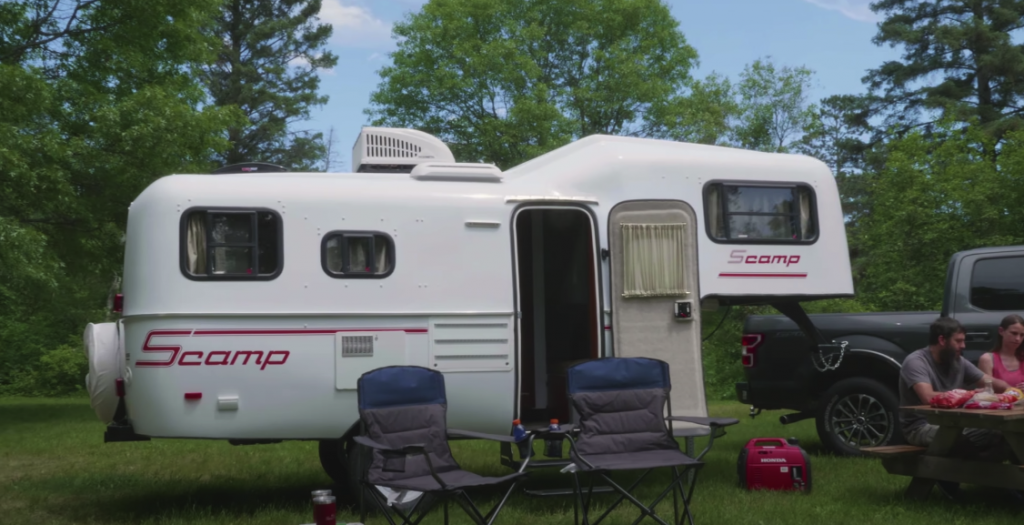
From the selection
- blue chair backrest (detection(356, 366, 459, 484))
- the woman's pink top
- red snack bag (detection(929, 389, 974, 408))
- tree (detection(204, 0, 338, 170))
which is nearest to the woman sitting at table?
the woman's pink top

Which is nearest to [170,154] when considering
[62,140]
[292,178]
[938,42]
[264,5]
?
[62,140]

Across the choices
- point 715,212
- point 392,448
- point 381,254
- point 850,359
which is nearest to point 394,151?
point 381,254

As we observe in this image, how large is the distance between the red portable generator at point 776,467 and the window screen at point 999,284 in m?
2.02

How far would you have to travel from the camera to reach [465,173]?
772cm

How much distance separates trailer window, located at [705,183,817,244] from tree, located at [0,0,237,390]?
9462 mm

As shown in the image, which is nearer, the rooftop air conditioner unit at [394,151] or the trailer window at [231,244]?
the trailer window at [231,244]

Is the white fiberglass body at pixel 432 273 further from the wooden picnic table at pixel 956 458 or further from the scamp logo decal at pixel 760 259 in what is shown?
the wooden picnic table at pixel 956 458

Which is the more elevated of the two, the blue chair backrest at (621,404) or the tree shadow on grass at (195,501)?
the blue chair backrest at (621,404)

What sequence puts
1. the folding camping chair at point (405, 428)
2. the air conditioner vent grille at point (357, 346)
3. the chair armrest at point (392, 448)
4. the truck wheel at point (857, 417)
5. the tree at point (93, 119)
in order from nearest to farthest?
the chair armrest at point (392, 448), the folding camping chair at point (405, 428), the air conditioner vent grille at point (357, 346), the truck wheel at point (857, 417), the tree at point (93, 119)

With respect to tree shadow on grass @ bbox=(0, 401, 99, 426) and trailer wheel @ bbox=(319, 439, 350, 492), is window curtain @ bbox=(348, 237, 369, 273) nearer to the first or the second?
trailer wheel @ bbox=(319, 439, 350, 492)

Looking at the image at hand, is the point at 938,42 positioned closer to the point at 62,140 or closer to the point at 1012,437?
the point at 62,140

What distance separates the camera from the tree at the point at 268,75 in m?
32.8

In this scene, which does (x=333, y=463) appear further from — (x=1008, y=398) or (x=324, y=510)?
(x=1008, y=398)

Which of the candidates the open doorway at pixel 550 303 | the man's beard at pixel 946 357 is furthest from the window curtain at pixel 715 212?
the man's beard at pixel 946 357
